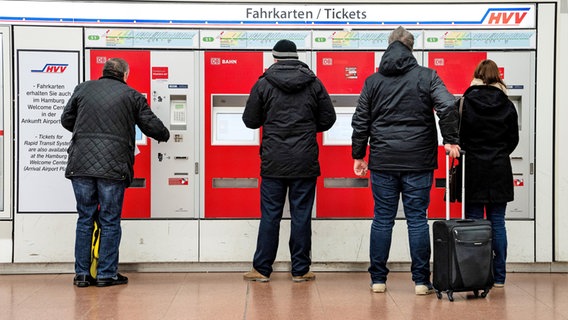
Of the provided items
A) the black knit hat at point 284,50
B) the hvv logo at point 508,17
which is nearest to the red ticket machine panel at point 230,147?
the black knit hat at point 284,50

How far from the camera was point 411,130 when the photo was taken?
557 centimetres

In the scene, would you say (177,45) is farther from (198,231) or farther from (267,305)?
(267,305)


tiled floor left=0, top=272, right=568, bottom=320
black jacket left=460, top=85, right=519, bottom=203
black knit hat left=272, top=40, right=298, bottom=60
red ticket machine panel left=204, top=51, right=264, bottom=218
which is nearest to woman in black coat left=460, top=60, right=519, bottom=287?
black jacket left=460, top=85, right=519, bottom=203

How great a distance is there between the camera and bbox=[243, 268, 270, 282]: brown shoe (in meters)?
6.31

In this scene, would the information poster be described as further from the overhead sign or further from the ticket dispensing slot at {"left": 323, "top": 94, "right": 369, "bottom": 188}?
the ticket dispensing slot at {"left": 323, "top": 94, "right": 369, "bottom": 188}

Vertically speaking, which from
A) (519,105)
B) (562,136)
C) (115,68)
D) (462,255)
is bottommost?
(462,255)

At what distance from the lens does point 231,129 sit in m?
6.82

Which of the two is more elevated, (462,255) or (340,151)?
(340,151)

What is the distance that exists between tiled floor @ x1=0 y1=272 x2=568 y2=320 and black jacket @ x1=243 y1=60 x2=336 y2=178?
96 cm

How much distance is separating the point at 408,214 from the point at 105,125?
243 cm

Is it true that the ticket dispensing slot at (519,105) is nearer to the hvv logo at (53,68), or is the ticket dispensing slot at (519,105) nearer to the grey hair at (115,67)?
the grey hair at (115,67)

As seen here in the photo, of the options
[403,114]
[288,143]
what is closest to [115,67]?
[288,143]

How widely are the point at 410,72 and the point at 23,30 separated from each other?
3.35 meters

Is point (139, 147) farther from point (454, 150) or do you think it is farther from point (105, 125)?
point (454, 150)
